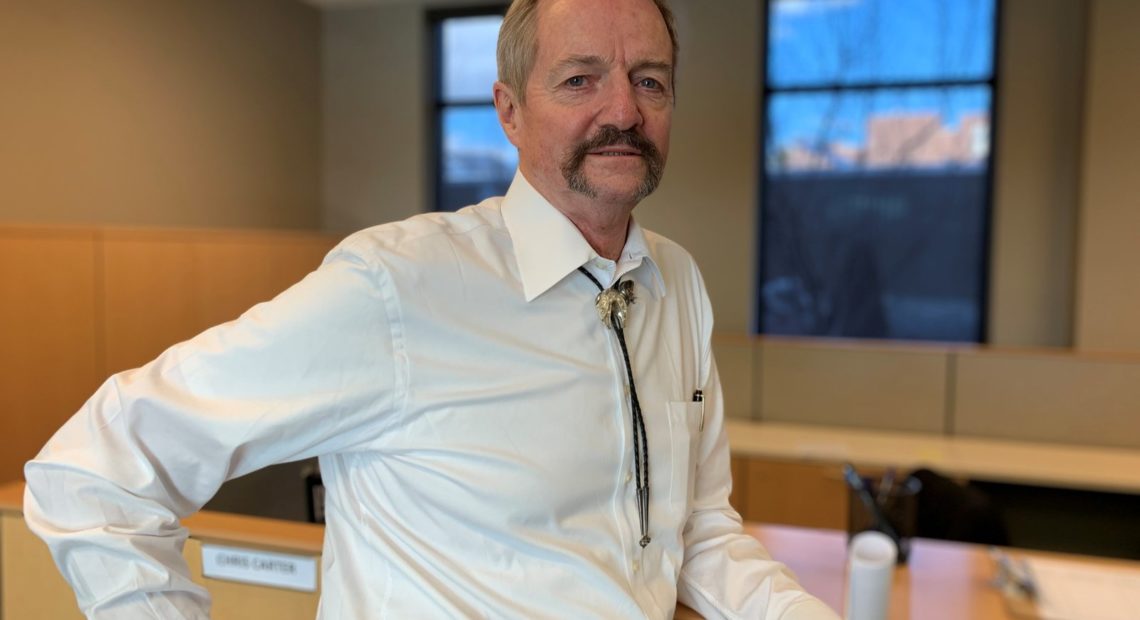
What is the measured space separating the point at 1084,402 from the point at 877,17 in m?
2.33

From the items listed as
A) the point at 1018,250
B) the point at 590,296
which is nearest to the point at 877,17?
the point at 1018,250

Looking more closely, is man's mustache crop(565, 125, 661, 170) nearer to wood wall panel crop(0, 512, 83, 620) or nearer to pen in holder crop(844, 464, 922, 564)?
wood wall panel crop(0, 512, 83, 620)

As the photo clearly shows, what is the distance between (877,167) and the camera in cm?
471

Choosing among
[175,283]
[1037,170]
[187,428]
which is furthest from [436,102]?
[187,428]

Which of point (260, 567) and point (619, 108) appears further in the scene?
point (260, 567)

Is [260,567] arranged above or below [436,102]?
below

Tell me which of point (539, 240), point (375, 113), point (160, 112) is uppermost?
point (375, 113)

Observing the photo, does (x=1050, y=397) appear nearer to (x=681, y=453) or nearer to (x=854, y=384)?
(x=854, y=384)

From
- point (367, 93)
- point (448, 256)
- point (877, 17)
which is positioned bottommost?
point (448, 256)

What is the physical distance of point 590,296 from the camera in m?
1.10

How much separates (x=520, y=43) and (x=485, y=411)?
18.0 inches

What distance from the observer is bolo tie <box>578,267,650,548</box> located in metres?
1.07

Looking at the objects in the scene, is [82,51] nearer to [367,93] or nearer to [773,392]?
[367,93]

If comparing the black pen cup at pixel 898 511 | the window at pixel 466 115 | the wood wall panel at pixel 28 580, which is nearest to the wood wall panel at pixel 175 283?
the wood wall panel at pixel 28 580
